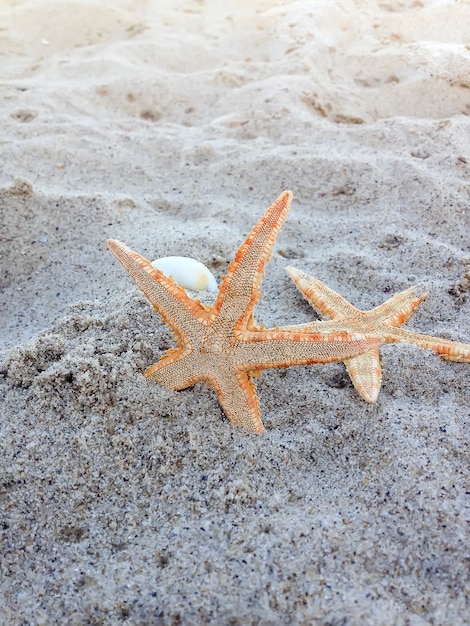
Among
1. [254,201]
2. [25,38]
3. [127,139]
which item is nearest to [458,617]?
[254,201]

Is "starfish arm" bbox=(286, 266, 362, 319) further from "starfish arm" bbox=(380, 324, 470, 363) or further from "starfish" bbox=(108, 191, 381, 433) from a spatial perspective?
"starfish" bbox=(108, 191, 381, 433)

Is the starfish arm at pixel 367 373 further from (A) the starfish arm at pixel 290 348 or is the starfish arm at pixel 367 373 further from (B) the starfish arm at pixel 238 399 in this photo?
(B) the starfish arm at pixel 238 399

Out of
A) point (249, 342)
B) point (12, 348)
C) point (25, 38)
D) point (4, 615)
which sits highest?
point (25, 38)

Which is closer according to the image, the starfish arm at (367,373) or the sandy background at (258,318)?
the sandy background at (258,318)

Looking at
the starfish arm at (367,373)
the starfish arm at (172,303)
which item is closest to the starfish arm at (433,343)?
the starfish arm at (367,373)

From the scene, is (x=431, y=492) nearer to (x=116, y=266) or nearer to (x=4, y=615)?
(x=4, y=615)

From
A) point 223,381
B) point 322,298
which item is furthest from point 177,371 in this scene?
point 322,298

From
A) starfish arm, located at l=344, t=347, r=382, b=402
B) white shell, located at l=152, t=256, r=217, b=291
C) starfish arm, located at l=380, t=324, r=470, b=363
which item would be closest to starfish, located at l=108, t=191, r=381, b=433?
starfish arm, located at l=344, t=347, r=382, b=402

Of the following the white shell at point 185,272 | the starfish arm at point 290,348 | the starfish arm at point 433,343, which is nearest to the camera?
the starfish arm at point 290,348

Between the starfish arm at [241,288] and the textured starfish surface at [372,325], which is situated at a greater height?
the starfish arm at [241,288]
